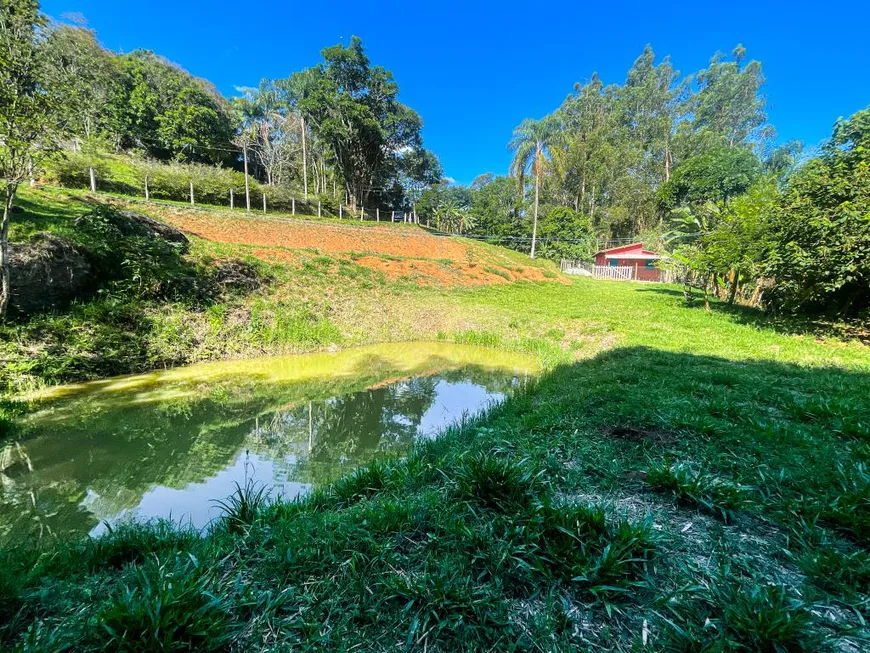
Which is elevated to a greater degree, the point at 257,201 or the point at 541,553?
the point at 257,201

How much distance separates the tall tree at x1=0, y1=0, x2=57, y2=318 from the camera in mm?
6078

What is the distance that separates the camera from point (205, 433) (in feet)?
18.5

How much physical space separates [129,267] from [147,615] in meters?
11.1

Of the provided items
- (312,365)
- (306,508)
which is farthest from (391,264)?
(306,508)

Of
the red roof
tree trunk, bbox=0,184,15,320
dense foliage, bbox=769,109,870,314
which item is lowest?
tree trunk, bbox=0,184,15,320

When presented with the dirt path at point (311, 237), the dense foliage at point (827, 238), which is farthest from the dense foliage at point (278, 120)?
the dense foliage at point (827, 238)

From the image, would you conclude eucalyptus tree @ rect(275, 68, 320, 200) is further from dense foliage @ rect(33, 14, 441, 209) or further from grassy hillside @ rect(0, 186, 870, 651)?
grassy hillside @ rect(0, 186, 870, 651)

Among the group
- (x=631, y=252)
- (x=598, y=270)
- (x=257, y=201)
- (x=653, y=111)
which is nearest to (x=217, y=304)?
(x=257, y=201)

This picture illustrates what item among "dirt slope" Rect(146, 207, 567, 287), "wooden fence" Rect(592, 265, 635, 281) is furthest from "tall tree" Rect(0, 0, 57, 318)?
"wooden fence" Rect(592, 265, 635, 281)

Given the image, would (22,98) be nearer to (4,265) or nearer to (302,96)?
(4,265)

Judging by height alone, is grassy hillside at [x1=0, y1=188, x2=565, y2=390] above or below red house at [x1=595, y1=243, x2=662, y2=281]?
below

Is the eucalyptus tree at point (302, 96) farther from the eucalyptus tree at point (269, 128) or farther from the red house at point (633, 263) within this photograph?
the red house at point (633, 263)

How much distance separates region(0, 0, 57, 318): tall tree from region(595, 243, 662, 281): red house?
39846 millimetres

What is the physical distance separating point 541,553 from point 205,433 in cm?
565
